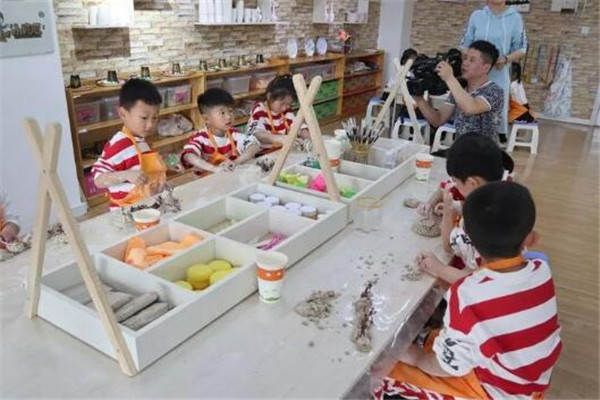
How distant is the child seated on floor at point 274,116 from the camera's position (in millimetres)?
2893

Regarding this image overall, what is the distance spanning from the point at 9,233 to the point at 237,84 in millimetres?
3748

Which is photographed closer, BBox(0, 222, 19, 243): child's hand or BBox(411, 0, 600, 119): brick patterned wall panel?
BBox(0, 222, 19, 243): child's hand

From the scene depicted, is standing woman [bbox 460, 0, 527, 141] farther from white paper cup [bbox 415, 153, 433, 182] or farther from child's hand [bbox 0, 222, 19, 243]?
child's hand [bbox 0, 222, 19, 243]

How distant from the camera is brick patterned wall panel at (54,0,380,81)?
362 cm

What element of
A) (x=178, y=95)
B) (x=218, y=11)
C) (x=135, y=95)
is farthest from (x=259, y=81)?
(x=135, y=95)

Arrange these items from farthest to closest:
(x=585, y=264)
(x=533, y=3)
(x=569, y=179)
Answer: (x=533, y=3) → (x=569, y=179) → (x=585, y=264)

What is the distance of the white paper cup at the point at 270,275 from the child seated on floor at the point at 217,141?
4.14 feet

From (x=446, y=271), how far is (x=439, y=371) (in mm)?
275

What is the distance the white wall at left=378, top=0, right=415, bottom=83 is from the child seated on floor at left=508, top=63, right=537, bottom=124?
92.8 inches

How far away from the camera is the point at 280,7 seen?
578cm

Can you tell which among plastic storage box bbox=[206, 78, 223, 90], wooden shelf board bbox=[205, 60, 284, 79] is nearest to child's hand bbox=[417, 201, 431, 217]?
wooden shelf board bbox=[205, 60, 284, 79]

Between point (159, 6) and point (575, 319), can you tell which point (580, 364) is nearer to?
point (575, 319)

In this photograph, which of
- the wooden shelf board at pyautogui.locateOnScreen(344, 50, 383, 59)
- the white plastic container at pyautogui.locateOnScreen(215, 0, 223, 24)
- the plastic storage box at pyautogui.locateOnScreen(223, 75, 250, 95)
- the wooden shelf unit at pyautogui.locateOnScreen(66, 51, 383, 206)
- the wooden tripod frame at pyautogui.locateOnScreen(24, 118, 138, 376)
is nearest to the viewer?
the wooden tripod frame at pyautogui.locateOnScreen(24, 118, 138, 376)

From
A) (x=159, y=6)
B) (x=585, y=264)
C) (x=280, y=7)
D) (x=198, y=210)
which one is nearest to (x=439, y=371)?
(x=198, y=210)
